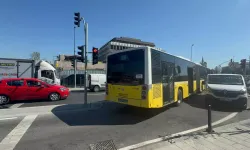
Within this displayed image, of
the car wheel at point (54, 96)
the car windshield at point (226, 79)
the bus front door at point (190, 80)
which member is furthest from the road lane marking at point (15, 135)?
the car windshield at point (226, 79)

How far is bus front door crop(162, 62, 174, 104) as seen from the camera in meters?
7.22

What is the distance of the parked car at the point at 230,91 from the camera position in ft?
27.8

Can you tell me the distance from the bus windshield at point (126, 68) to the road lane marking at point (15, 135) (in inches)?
153

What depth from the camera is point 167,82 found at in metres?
7.55

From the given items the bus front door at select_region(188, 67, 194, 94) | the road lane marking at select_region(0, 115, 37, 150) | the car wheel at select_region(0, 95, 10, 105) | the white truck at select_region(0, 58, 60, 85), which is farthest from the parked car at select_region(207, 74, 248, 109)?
the white truck at select_region(0, 58, 60, 85)

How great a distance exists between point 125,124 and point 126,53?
3.13 meters

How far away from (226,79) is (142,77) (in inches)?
296

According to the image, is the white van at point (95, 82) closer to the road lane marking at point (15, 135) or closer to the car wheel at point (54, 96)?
the car wheel at point (54, 96)

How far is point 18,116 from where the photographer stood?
679 cm

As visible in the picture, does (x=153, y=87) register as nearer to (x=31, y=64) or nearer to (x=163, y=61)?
(x=163, y=61)

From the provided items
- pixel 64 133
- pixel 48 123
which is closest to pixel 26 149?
pixel 64 133

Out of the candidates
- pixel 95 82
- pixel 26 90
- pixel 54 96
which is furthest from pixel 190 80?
pixel 26 90

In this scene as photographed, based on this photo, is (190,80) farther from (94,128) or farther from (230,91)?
(94,128)

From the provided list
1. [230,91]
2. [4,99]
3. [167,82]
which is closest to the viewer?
[167,82]
